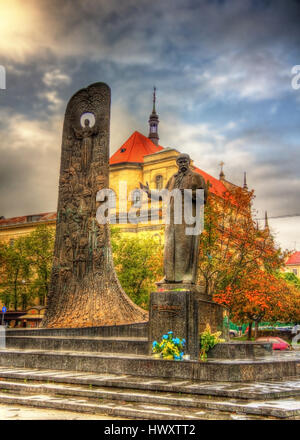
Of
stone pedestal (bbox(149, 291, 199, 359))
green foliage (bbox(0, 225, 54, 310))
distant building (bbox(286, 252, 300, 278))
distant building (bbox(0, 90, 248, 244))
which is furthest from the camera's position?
distant building (bbox(286, 252, 300, 278))

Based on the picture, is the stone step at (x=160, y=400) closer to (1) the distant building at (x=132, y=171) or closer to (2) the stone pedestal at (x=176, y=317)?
(2) the stone pedestal at (x=176, y=317)

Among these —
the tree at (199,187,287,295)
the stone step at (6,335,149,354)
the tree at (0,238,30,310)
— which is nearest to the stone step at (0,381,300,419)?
the stone step at (6,335,149,354)

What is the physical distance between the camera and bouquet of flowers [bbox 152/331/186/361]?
8689 millimetres

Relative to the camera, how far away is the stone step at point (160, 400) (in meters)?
5.79

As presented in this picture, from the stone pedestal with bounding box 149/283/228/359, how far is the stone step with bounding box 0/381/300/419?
1907mm

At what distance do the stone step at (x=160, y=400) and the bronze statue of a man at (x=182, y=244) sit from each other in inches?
128

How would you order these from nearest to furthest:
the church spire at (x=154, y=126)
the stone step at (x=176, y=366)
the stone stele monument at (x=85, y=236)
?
the stone step at (x=176, y=366) < the stone stele monument at (x=85, y=236) < the church spire at (x=154, y=126)

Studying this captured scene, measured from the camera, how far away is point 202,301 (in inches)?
368

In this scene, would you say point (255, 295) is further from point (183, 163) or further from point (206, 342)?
point (206, 342)

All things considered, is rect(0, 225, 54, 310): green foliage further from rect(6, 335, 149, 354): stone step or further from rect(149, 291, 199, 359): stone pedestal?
rect(149, 291, 199, 359): stone pedestal

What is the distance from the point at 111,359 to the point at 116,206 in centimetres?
5187

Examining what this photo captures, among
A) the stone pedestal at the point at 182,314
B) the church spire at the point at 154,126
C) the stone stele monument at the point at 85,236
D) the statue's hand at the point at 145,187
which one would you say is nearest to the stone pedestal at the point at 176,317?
the stone pedestal at the point at 182,314

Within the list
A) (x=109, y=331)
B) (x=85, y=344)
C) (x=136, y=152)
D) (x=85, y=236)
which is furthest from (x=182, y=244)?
(x=136, y=152)
